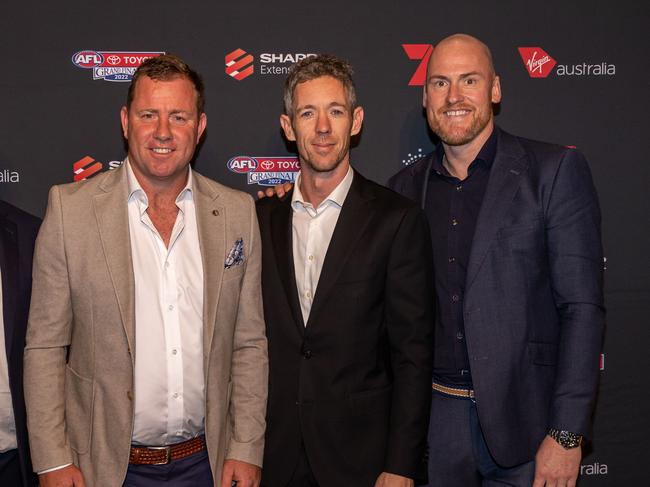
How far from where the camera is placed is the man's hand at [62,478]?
220 centimetres

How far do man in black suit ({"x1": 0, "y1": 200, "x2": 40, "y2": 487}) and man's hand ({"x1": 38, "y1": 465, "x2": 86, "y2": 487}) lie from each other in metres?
0.31

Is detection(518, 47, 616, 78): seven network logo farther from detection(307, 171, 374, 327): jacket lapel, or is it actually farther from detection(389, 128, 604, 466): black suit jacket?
detection(307, 171, 374, 327): jacket lapel

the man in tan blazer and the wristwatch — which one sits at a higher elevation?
the man in tan blazer

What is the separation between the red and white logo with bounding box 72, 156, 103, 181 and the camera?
11.1 ft

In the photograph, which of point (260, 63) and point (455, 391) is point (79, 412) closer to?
point (455, 391)

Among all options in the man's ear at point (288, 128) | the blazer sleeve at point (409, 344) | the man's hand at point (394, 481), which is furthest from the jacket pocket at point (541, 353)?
the man's ear at point (288, 128)

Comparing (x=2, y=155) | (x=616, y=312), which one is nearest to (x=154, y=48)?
(x=2, y=155)

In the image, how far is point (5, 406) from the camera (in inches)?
96.9

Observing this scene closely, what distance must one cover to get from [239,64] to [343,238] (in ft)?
4.73

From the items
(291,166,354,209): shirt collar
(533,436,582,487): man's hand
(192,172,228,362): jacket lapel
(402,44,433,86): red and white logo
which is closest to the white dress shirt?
(192,172,228,362): jacket lapel

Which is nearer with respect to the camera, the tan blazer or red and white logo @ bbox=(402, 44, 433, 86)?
the tan blazer

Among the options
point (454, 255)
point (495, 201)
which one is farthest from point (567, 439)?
point (495, 201)

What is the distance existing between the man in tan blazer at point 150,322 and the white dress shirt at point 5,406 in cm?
30

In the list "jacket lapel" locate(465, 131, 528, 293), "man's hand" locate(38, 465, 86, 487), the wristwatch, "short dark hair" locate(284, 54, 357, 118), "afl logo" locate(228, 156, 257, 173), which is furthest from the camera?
"afl logo" locate(228, 156, 257, 173)
